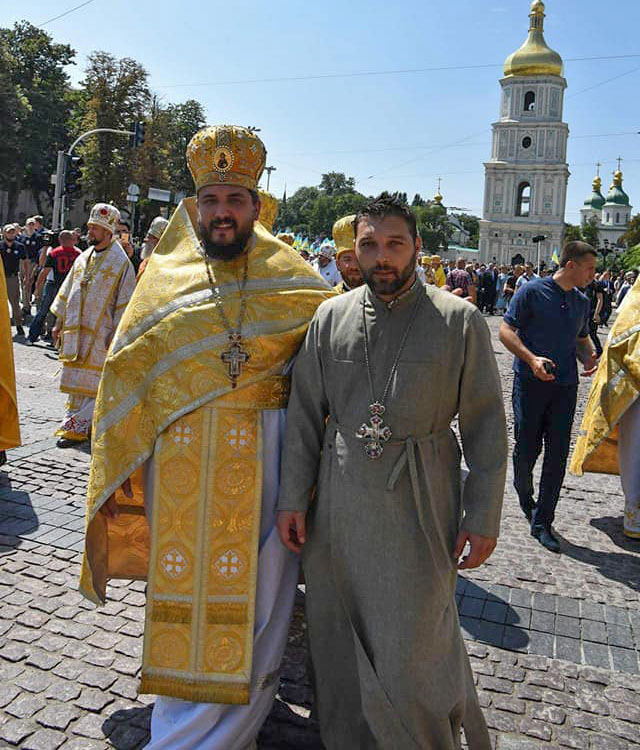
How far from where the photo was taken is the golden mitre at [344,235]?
5230 mm

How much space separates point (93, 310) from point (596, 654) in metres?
5.42

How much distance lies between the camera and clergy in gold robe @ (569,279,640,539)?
593 cm

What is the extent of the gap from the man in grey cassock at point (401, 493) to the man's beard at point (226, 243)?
1.74 ft

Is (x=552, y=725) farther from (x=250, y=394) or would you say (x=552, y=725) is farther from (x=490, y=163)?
(x=490, y=163)

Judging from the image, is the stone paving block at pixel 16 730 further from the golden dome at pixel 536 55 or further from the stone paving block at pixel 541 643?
the golden dome at pixel 536 55

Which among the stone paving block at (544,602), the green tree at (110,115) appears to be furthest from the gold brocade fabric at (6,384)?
the green tree at (110,115)

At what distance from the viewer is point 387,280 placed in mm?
2781

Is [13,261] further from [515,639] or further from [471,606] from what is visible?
[515,639]

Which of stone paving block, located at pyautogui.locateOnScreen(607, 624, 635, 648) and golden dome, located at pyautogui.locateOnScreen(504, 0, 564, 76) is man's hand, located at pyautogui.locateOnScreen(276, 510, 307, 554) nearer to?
stone paving block, located at pyautogui.locateOnScreen(607, 624, 635, 648)

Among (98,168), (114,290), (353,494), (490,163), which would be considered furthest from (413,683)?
(490,163)

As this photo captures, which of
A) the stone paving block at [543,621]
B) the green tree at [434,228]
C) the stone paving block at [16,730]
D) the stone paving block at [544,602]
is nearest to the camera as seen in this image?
the stone paving block at [16,730]

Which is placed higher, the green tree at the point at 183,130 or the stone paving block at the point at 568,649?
the green tree at the point at 183,130

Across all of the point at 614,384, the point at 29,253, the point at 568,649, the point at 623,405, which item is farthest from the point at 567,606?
the point at 29,253

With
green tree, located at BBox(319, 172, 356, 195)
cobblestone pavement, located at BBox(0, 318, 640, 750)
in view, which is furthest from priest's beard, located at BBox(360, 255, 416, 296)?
green tree, located at BBox(319, 172, 356, 195)
